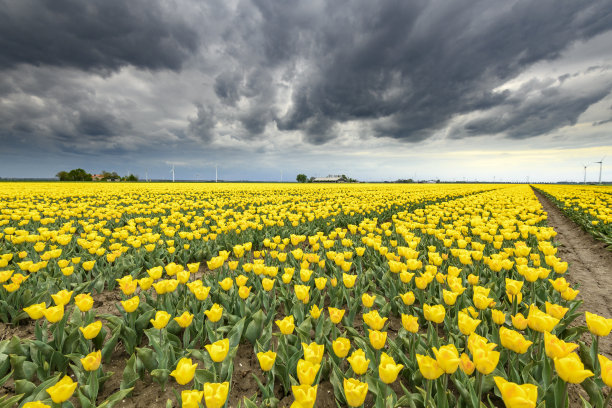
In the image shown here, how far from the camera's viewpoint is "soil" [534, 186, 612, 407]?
3.60 meters

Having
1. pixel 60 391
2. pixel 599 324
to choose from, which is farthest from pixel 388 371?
pixel 60 391

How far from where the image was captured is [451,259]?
5719mm

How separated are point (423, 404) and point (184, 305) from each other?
9.81 feet

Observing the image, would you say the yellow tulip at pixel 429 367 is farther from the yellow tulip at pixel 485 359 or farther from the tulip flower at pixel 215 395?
the tulip flower at pixel 215 395

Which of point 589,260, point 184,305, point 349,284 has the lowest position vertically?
point 589,260

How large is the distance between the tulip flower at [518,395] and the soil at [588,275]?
910mm

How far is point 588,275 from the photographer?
6.25 m

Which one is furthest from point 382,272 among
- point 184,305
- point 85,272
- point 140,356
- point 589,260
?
point 589,260

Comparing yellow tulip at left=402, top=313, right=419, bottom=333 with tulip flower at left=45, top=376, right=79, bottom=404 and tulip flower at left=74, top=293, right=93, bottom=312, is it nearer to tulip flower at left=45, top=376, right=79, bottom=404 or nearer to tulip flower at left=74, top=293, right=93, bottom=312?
tulip flower at left=45, top=376, right=79, bottom=404

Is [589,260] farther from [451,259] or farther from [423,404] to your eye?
[423,404]

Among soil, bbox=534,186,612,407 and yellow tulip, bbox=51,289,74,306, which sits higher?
yellow tulip, bbox=51,289,74,306

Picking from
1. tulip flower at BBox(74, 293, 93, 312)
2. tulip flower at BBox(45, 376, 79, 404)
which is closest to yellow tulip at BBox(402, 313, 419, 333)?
tulip flower at BBox(45, 376, 79, 404)

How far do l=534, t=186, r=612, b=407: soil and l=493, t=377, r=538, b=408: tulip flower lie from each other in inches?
35.8

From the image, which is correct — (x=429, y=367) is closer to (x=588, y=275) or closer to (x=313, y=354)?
(x=313, y=354)
